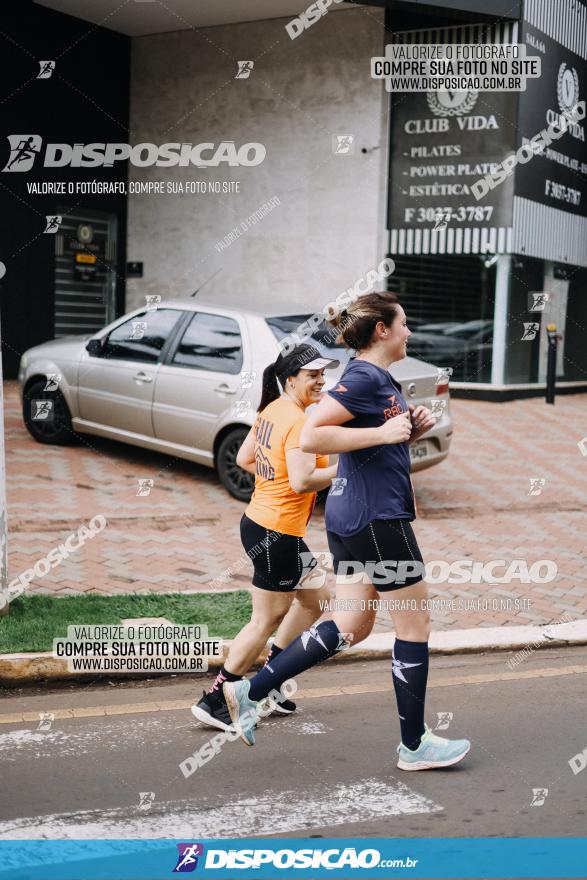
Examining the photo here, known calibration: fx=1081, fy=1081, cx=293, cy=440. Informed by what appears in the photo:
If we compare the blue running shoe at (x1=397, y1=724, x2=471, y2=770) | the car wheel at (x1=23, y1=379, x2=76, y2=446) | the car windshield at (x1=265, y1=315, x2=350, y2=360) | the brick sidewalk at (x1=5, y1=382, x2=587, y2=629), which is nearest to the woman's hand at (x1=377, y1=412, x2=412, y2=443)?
the blue running shoe at (x1=397, y1=724, x2=471, y2=770)

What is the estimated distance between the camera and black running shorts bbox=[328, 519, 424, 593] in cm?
424

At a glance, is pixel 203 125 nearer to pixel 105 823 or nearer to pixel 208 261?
pixel 208 261

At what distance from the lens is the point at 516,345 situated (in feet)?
59.2

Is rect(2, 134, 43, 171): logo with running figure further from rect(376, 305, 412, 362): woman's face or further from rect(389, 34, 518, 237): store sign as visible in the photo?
rect(376, 305, 412, 362): woman's face

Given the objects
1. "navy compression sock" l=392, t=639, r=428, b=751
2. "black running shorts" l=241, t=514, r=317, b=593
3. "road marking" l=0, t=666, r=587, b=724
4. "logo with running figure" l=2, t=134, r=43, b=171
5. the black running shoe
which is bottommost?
"road marking" l=0, t=666, r=587, b=724

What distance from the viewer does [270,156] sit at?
18406 mm

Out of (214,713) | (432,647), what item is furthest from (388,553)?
(432,647)

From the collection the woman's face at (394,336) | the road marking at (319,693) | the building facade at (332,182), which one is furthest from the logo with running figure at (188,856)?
the building facade at (332,182)

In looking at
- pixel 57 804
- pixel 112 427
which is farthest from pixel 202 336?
pixel 57 804

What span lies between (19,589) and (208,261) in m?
13.2

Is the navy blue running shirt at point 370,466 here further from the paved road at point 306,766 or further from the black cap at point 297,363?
the paved road at point 306,766

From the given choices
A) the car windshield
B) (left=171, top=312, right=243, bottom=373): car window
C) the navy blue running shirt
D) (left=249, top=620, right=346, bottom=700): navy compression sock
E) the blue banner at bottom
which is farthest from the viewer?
(left=171, top=312, right=243, bottom=373): car window

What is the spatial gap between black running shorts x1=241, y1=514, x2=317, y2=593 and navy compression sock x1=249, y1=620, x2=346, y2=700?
0.32 metres

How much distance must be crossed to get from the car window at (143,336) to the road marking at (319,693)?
5661 mm
